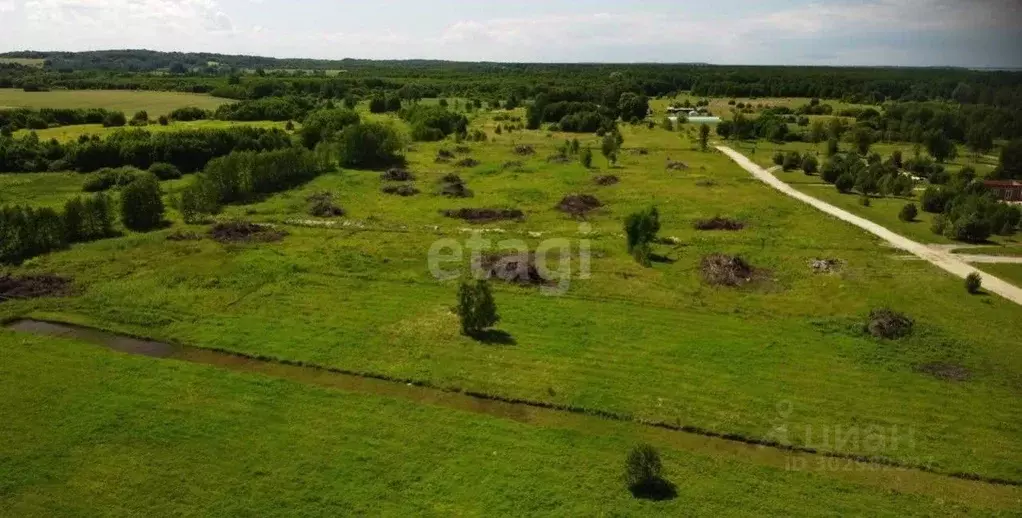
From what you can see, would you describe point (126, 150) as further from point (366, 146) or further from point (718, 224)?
point (718, 224)

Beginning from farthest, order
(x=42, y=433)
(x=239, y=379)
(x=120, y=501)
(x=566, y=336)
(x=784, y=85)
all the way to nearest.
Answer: (x=784, y=85), (x=566, y=336), (x=239, y=379), (x=42, y=433), (x=120, y=501)

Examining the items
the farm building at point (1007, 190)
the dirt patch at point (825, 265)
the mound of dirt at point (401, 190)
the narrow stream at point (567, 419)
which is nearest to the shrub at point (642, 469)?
the narrow stream at point (567, 419)

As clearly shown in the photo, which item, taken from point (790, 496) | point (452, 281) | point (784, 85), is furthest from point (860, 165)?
point (784, 85)

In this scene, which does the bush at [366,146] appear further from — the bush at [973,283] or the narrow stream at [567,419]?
the bush at [973,283]

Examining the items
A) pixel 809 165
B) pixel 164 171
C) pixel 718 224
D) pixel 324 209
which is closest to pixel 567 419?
pixel 718 224

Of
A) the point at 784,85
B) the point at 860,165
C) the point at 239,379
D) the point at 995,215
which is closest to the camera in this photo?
the point at 239,379

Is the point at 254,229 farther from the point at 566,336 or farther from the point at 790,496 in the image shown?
the point at 790,496
